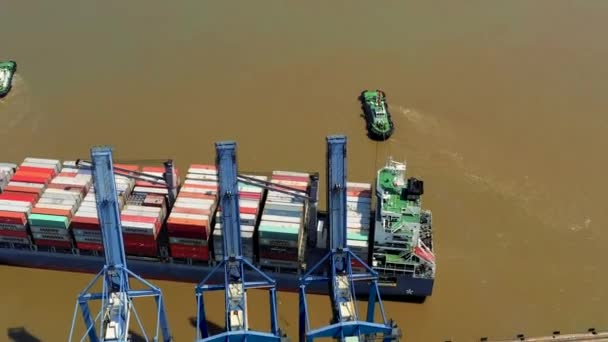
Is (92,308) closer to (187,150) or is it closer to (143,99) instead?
(187,150)

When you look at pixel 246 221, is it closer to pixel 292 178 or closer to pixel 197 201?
pixel 197 201

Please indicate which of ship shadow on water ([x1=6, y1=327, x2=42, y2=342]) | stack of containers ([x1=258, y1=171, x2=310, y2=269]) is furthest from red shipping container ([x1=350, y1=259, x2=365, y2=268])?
ship shadow on water ([x1=6, y1=327, x2=42, y2=342])

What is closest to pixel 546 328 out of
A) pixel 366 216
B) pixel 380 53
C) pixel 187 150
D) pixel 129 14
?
pixel 366 216

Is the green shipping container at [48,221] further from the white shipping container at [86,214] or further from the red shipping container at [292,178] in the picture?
the red shipping container at [292,178]

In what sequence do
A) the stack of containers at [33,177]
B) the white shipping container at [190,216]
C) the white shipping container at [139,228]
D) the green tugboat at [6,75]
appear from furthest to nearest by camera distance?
1. the green tugboat at [6,75]
2. the stack of containers at [33,177]
3. the white shipping container at [190,216]
4. the white shipping container at [139,228]

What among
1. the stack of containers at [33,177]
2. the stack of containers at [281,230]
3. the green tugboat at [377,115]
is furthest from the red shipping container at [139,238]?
the green tugboat at [377,115]

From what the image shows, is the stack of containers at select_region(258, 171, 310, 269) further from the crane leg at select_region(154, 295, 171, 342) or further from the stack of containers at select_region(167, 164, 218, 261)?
the crane leg at select_region(154, 295, 171, 342)
